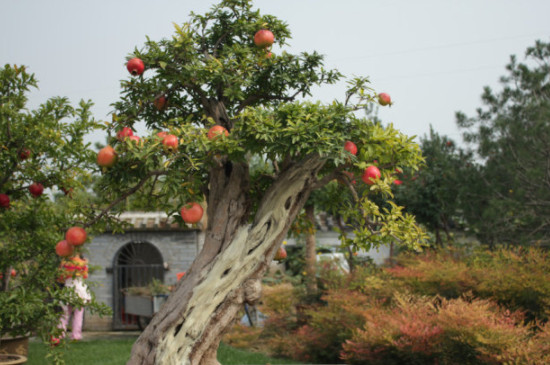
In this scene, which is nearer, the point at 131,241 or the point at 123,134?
the point at 123,134

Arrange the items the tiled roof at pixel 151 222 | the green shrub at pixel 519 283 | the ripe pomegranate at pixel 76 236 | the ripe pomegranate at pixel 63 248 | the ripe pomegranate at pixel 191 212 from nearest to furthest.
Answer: the ripe pomegranate at pixel 191 212 → the ripe pomegranate at pixel 76 236 → the ripe pomegranate at pixel 63 248 → the green shrub at pixel 519 283 → the tiled roof at pixel 151 222

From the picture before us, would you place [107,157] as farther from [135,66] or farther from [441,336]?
[441,336]

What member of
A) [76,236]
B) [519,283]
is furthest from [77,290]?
[519,283]

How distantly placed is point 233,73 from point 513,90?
19.1 feet

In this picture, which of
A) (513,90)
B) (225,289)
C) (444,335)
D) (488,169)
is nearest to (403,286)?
(444,335)

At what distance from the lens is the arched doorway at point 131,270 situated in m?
11.6

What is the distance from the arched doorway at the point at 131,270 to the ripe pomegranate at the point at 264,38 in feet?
27.3

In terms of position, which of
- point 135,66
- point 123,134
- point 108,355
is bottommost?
point 108,355

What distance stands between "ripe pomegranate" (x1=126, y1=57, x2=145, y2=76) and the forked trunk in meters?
0.88

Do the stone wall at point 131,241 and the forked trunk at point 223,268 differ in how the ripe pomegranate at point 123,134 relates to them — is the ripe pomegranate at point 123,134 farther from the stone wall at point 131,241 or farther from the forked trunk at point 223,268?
the stone wall at point 131,241

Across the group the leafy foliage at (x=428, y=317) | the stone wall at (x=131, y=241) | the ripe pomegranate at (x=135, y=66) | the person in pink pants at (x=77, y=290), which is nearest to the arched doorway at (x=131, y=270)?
the stone wall at (x=131, y=241)

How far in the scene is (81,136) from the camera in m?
5.27

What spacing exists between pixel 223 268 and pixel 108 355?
5.07m

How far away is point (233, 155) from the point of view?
11.6 ft
